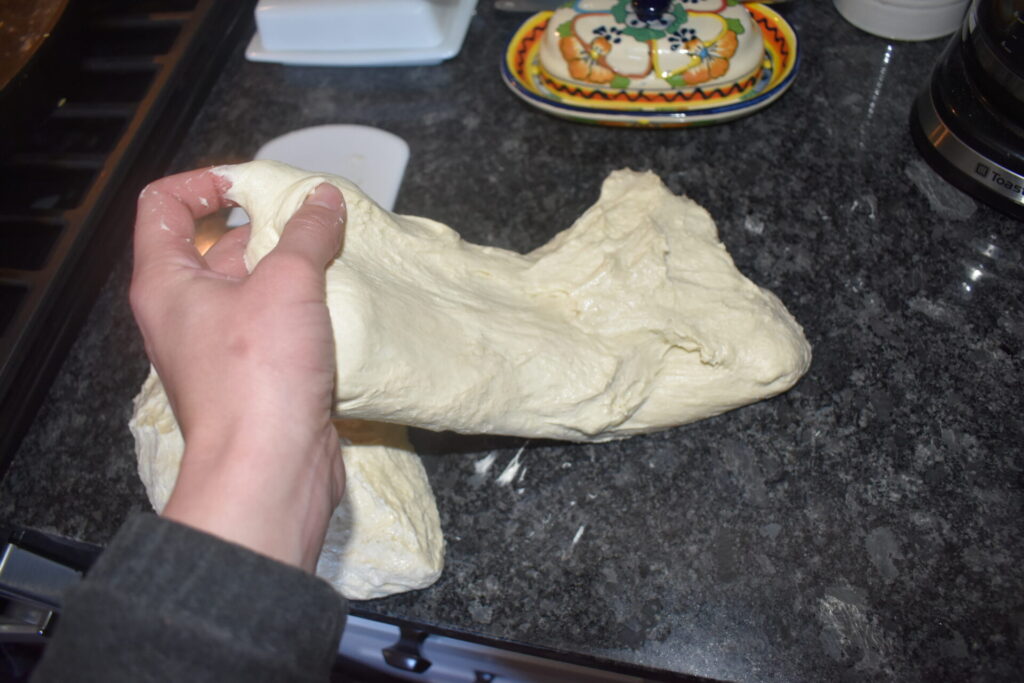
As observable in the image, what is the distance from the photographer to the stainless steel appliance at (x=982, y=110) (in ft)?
4.00

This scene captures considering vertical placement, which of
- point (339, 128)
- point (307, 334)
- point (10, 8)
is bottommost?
point (339, 128)

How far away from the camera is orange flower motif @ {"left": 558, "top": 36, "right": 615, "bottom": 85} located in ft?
4.98

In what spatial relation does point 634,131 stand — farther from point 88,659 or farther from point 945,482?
point 88,659

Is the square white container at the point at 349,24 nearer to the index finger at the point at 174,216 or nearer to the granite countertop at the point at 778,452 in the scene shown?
the granite countertop at the point at 778,452

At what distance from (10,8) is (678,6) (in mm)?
1559

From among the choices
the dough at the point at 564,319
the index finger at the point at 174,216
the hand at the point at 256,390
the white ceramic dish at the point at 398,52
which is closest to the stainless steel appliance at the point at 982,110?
the dough at the point at 564,319

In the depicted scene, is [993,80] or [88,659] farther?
[993,80]

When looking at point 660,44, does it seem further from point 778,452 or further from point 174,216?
point 174,216

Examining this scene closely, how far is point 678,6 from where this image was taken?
60.3 inches

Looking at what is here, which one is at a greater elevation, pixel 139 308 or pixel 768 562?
pixel 139 308

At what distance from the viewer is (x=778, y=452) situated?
120cm

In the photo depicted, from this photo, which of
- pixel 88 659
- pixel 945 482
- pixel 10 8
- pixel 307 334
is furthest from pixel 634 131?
pixel 10 8

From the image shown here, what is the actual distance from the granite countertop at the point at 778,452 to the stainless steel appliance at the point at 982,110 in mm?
48

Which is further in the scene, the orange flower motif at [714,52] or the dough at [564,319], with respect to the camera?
the orange flower motif at [714,52]
